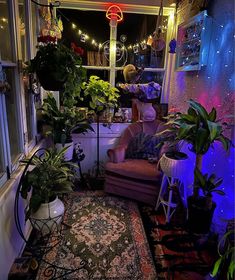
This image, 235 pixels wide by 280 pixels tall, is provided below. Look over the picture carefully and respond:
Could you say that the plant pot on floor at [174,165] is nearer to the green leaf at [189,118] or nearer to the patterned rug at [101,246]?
the green leaf at [189,118]

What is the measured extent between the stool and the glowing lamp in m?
2.07

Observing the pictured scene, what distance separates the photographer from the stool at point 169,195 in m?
2.15

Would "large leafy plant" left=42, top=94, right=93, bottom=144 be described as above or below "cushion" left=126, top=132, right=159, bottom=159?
above

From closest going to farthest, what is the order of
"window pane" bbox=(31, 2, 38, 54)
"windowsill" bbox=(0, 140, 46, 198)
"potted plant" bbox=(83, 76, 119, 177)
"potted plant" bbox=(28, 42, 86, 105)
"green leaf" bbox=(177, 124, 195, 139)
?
1. "windowsill" bbox=(0, 140, 46, 198)
2. "green leaf" bbox=(177, 124, 195, 139)
3. "potted plant" bbox=(28, 42, 86, 105)
4. "window pane" bbox=(31, 2, 38, 54)
5. "potted plant" bbox=(83, 76, 119, 177)

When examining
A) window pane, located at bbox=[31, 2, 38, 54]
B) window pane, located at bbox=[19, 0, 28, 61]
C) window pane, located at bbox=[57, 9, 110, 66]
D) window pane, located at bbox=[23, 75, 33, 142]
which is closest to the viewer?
window pane, located at bbox=[19, 0, 28, 61]

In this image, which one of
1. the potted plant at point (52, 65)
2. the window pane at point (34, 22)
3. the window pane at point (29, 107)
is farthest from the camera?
the window pane at point (34, 22)

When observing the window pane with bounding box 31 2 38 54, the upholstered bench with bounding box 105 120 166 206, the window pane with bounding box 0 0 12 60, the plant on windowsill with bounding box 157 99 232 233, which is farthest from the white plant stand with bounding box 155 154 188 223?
the window pane with bounding box 31 2 38 54

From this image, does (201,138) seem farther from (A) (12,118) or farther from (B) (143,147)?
(A) (12,118)

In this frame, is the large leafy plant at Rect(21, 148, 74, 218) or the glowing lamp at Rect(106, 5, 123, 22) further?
the glowing lamp at Rect(106, 5, 123, 22)

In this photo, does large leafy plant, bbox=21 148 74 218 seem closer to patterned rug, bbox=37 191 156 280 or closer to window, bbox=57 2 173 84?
patterned rug, bbox=37 191 156 280

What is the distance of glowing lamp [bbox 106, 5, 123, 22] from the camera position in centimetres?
274

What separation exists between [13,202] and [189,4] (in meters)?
2.50

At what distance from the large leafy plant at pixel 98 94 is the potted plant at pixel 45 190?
3.65ft

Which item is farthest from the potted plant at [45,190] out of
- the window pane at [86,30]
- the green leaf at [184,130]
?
the window pane at [86,30]
